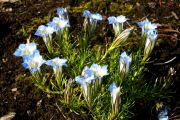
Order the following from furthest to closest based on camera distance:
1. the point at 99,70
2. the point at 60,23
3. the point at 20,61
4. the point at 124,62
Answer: the point at 20,61, the point at 60,23, the point at 124,62, the point at 99,70

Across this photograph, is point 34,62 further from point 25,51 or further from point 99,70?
point 99,70

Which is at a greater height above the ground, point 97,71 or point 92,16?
point 92,16

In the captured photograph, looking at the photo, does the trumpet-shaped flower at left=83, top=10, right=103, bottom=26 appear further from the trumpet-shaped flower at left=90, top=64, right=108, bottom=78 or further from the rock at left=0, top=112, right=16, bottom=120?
the rock at left=0, top=112, right=16, bottom=120

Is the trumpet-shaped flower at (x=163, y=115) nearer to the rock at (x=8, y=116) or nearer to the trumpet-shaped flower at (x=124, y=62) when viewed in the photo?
the trumpet-shaped flower at (x=124, y=62)

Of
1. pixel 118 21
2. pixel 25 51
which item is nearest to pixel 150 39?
pixel 118 21

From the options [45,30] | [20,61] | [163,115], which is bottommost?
[163,115]

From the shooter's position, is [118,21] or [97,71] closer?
[97,71]

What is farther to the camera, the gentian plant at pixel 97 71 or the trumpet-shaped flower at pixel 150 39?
the trumpet-shaped flower at pixel 150 39

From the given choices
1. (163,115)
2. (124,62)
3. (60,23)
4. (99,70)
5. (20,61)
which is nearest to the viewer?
(99,70)

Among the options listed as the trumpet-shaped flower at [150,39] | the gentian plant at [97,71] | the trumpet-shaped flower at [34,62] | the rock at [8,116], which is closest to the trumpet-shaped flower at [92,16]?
the gentian plant at [97,71]
